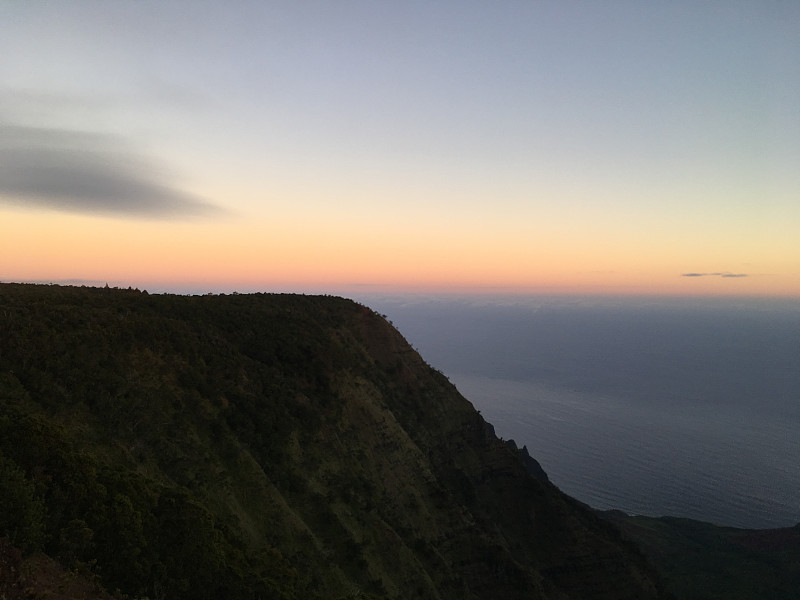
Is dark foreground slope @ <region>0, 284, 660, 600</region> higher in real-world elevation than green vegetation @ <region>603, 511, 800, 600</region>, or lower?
higher

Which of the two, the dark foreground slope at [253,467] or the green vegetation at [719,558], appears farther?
the green vegetation at [719,558]

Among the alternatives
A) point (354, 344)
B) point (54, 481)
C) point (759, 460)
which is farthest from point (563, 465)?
point (54, 481)

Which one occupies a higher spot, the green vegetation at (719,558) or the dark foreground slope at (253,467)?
the dark foreground slope at (253,467)

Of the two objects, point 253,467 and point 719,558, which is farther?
point 719,558

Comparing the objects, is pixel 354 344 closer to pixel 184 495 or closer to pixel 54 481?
pixel 184 495

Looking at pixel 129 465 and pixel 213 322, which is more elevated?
pixel 213 322

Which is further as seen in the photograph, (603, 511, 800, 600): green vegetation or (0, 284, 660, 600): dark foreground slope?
(603, 511, 800, 600): green vegetation

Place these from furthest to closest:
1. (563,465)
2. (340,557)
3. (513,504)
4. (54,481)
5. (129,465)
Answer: (563,465) → (513,504) → (340,557) → (129,465) → (54,481)

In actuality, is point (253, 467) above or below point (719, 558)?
above
